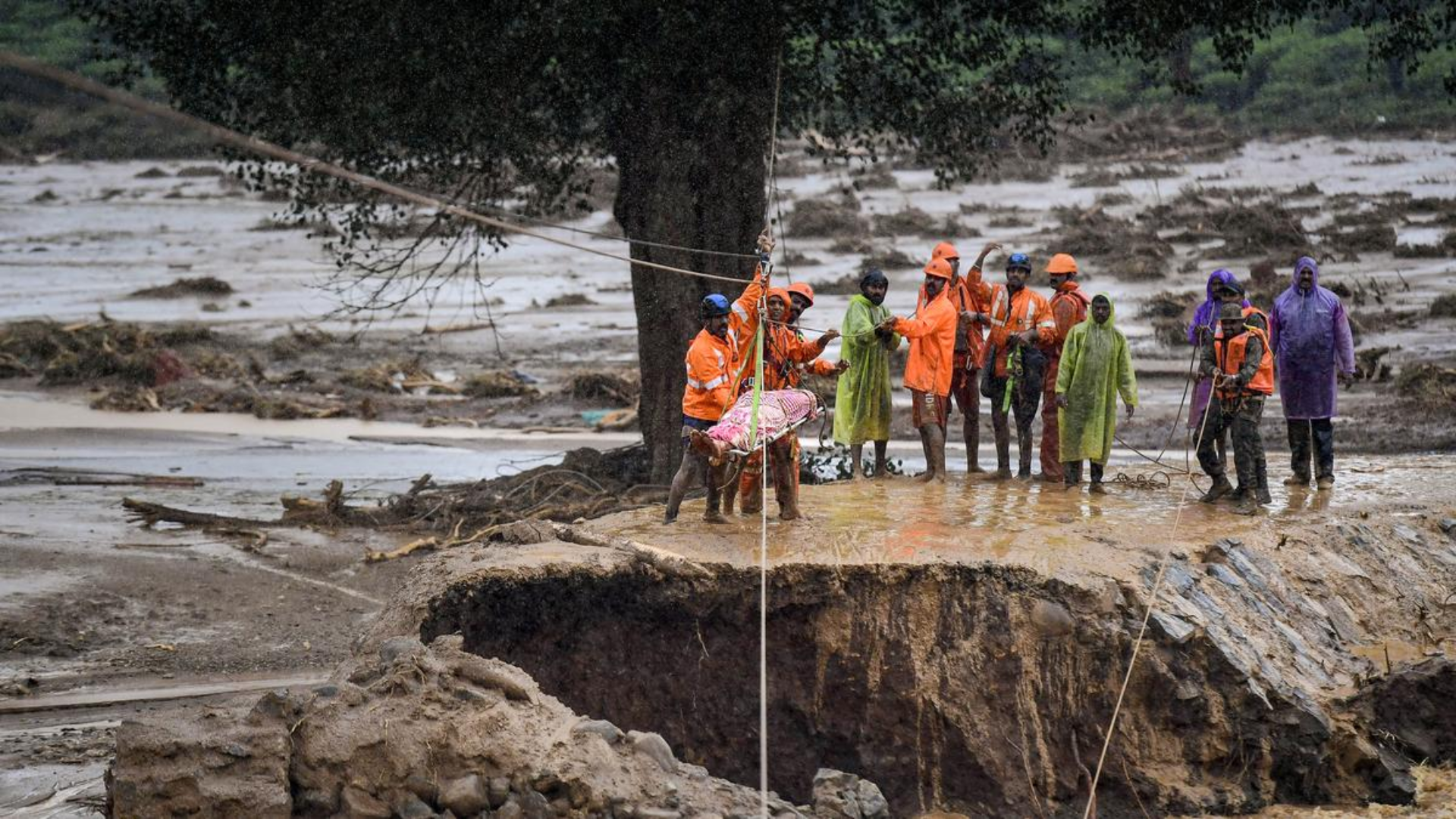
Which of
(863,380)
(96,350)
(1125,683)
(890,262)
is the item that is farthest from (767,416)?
(890,262)

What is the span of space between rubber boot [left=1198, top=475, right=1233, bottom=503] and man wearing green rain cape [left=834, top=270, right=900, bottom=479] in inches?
87.8

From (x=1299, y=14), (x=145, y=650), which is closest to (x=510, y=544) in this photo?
(x=145, y=650)

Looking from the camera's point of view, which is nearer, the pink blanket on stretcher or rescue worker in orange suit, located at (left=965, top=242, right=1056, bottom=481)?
the pink blanket on stretcher

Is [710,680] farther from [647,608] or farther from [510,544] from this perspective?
[510,544]

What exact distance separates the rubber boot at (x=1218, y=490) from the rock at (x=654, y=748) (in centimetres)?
495

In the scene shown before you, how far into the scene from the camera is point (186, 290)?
28.7 meters

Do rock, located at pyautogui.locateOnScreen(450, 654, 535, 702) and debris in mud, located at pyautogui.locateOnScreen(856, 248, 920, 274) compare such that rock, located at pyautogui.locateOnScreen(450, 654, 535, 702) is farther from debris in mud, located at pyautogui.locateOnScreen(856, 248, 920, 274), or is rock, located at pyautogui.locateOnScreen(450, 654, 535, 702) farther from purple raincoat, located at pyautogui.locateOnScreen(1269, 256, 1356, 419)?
debris in mud, located at pyautogui.locateOnScreen(856, 248, 920, 274)

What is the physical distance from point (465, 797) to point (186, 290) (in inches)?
939

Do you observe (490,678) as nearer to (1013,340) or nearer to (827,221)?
(1013,340)

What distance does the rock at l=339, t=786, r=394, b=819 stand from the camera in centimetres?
657

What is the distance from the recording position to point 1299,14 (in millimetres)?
12648

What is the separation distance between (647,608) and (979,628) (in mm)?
1726

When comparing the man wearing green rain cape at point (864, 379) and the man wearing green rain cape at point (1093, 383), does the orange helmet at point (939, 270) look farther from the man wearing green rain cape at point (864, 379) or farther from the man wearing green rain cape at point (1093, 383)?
the man wearing green rain cape at point (1093, 383)

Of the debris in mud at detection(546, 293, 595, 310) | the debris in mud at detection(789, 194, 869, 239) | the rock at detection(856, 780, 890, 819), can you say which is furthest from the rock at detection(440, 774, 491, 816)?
the debris in mud at detection(789, 194, 869, 239)
